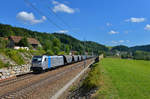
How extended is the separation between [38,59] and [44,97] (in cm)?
1296

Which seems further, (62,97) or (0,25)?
(0,25)

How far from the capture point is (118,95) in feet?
25.3

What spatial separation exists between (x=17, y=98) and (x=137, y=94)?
25.4 feet

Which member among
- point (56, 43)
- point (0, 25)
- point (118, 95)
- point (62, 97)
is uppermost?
point (0, 25)

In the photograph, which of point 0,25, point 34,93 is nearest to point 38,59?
point 34,93

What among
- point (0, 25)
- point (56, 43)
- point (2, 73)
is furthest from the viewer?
point (0, 25)

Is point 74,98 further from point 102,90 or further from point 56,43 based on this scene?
point 56,43

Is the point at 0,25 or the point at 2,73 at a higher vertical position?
the point at 0,25

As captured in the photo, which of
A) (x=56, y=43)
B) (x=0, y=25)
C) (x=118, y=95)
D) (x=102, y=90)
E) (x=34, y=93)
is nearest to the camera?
(x=118, y=95)

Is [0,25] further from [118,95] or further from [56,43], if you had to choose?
[118,95]

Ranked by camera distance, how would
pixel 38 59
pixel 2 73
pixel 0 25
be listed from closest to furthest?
pixel 2 73 < pixel 38 59 < pixel 0 25

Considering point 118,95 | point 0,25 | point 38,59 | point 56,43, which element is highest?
point 0,25

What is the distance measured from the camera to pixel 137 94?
7.80 meters

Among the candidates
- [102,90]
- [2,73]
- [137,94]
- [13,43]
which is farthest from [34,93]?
[13,43]
